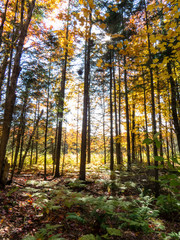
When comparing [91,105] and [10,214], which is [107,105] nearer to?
[91,105]

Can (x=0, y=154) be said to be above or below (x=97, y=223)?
above

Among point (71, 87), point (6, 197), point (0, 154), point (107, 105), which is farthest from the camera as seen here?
point (107, 105)

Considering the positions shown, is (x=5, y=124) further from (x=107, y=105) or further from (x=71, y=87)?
(x=107, y=105)

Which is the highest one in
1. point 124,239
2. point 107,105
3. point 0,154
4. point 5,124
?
point 107,105

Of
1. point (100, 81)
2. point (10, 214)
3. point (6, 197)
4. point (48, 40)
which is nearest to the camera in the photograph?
point (10, 214)

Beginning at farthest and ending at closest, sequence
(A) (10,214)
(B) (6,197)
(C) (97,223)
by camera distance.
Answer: (B) (6,197) < (A) (10,214) < (C) (97,223)

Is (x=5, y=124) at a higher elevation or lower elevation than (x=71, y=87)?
lower

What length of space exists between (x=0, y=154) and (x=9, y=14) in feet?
25.7

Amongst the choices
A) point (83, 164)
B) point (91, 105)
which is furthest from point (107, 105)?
point (83, 164)

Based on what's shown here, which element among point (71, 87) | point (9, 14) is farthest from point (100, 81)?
point (9, 14)

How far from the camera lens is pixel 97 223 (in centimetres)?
346

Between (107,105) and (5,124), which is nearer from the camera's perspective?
(5,124)

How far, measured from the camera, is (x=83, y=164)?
25.1 ft

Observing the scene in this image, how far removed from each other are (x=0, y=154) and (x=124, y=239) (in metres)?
4.85
